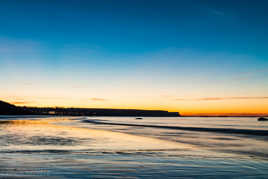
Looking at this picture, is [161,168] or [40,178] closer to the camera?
[40,178]

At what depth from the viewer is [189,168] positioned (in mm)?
8336

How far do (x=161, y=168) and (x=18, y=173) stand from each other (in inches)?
173

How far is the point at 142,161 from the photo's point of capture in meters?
9.54

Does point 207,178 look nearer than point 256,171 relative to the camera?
Yes

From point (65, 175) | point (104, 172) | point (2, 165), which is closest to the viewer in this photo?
point (65, 175)

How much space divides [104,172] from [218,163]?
4.45m

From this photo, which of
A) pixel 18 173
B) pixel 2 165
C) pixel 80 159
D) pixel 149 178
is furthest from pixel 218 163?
pixel 2 165

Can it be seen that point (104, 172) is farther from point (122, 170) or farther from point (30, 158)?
point (30, 158)

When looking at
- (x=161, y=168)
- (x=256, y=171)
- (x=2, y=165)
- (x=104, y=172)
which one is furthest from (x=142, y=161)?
(x=2, y=165)

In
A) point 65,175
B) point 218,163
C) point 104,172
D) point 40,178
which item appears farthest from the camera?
point 218,163

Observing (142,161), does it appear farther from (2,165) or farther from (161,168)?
(2,165)

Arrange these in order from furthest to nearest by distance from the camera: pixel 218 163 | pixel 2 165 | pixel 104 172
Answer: pixel 218 163
pixel 2 165
pixel 104 172

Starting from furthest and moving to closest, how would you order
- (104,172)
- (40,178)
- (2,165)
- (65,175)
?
(2,165) → (104,172) → (65,175) → (40,178)

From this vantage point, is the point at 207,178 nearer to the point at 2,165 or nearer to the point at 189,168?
the point at 189,168
